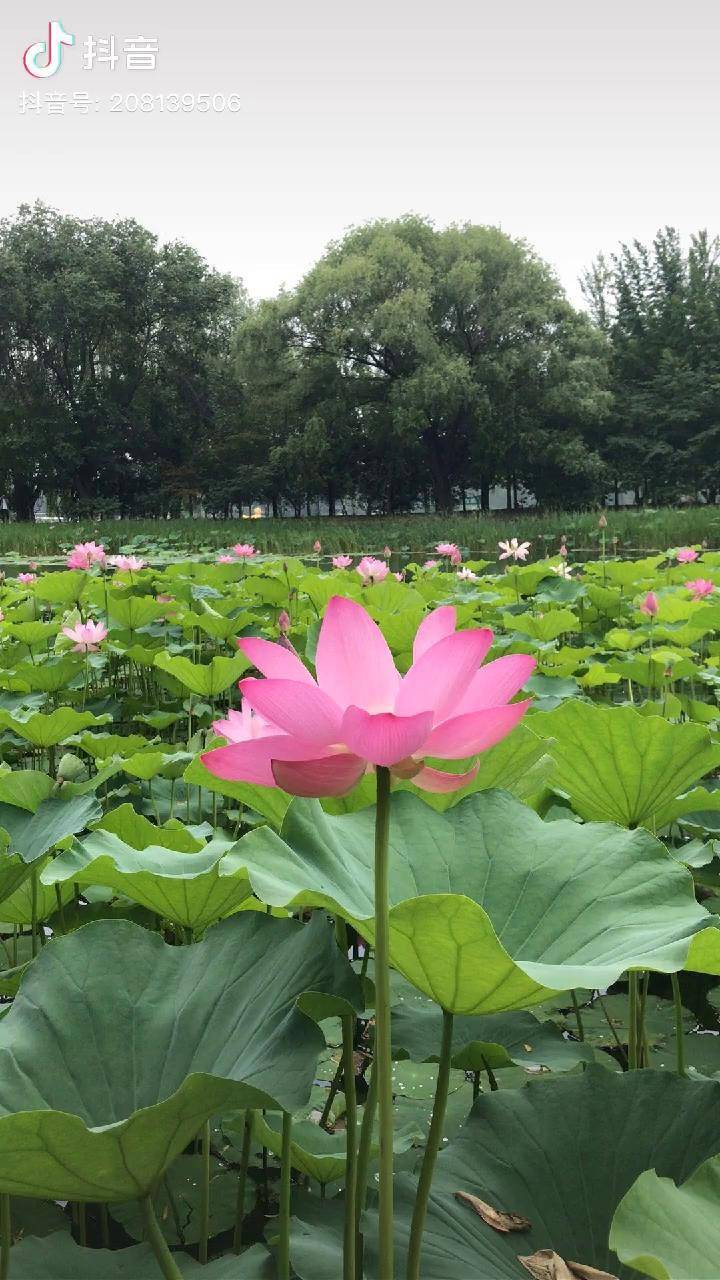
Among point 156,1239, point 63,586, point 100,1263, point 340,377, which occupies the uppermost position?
point 340,377

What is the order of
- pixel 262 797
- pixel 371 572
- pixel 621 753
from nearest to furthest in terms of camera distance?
pixel 262 797, pixel 621 753, pixel 371 572

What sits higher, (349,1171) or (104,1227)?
(349,1171)

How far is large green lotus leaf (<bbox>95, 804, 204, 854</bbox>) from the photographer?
105cm

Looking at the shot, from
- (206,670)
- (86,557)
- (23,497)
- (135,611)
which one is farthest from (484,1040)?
(23,497)

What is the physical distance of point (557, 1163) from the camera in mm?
711

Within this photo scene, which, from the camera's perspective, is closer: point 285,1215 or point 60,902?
point 285,1215

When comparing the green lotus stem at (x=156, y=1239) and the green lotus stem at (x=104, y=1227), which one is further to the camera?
the green lotus stem at (x=104, y=1227)

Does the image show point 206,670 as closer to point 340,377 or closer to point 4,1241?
point 4,1241

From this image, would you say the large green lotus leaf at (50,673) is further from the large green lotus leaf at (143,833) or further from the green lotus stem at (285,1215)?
the green lotus stem at (285,1215)

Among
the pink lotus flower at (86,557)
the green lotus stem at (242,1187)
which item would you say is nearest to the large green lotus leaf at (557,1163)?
the green lotus stem at (242,1187)

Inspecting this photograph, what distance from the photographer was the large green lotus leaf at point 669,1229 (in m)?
0.52

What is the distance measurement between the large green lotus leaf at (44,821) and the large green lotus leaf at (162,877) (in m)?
0.10

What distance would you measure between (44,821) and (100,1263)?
0.48 m

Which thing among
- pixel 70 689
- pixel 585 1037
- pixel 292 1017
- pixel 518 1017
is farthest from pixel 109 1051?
pixel 70 689
